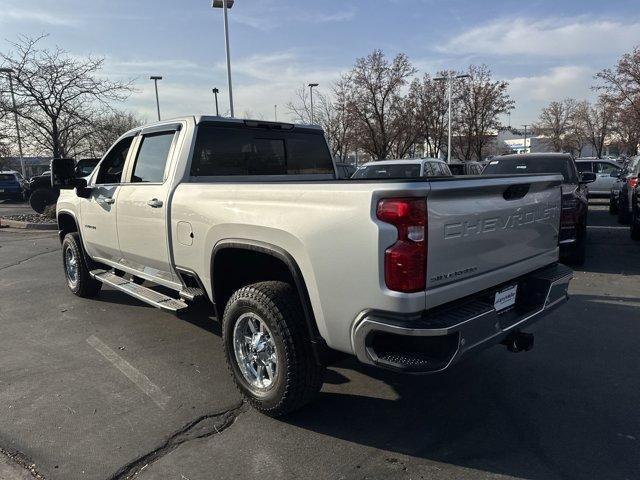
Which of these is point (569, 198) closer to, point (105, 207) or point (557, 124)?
point (105, 207)

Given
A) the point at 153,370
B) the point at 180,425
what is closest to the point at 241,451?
the point at 180,425

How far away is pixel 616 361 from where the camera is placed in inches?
166

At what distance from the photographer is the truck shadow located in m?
2.89

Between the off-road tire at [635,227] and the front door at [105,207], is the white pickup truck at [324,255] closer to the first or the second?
the front door at [105,207]

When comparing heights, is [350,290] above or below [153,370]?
above

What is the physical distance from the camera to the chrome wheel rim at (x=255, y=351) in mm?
3352

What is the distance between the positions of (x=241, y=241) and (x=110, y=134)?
18336 millimetres

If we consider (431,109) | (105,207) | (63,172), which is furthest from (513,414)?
(431,109)

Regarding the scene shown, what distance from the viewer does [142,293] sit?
15.4 ft

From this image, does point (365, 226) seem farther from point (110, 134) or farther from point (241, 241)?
point (110, 134)

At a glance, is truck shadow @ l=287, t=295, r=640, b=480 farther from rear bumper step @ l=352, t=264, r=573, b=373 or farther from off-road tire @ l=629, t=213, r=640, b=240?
off-road tire @ l=629, t=213, r=640, b=240

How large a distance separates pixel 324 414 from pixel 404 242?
1.56 m

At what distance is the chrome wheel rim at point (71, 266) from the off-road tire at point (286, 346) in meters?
4.10

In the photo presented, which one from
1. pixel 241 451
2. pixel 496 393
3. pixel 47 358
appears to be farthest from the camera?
pixel 47 358
